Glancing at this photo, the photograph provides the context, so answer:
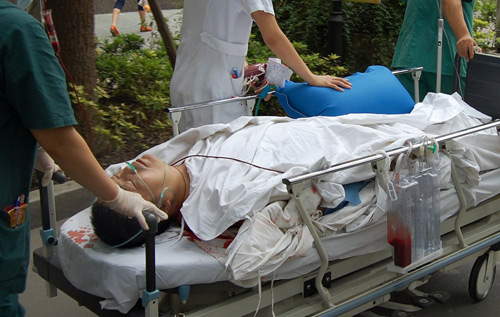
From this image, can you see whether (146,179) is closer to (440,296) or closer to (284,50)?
(284,50)

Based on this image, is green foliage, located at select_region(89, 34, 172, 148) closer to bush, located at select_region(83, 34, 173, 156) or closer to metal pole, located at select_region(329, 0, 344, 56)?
bush, located at select_region(83, 34, 173, 156)

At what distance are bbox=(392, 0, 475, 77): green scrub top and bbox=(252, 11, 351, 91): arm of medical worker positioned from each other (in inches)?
42.8

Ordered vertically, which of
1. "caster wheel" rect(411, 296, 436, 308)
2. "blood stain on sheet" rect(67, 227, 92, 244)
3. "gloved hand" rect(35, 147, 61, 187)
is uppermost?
"gloved hand" rect(35, 147, 61, 187)

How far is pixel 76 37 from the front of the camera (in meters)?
5.92

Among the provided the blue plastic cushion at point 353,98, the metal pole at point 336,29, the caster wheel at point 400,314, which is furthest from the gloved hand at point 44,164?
the metal pole at point 336,29

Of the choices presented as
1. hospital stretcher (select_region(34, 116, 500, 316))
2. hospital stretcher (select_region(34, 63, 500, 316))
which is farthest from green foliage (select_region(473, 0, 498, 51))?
hospital stretcher (select_region(34, 63, 500, 316))

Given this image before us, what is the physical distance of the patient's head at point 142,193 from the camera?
296 centimetres

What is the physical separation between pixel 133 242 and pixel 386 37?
6047mm

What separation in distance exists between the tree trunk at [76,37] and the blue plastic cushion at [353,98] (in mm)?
2200

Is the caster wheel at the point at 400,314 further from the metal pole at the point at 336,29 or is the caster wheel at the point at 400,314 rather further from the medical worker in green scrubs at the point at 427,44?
the metal pole at the point at 336,29

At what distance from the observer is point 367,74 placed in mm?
4395

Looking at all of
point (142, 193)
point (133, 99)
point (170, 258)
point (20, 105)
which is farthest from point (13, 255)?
point (133, 99)

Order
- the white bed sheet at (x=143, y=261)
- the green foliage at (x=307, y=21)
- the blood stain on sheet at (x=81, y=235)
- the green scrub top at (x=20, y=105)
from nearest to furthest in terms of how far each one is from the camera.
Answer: the green scrub top at (x=20, y=105), the white bed sheet at (x=143, y=261), the blood stain on sheet at (x=81, y=235), the green foliage at (x=307, y=21)

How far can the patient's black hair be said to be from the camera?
2943mm
